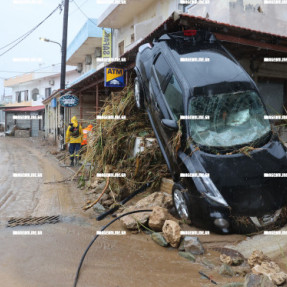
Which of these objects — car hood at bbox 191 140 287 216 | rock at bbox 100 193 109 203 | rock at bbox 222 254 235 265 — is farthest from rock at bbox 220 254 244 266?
rock at bbox 100 193 109 203

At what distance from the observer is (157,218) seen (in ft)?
13.7

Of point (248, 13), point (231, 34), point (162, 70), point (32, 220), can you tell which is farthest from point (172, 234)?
point (248, 13)

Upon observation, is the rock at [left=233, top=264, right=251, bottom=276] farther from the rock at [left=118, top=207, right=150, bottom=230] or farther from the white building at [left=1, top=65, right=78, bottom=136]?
the white building at [left=1, top=65, right=78, bottom=136]

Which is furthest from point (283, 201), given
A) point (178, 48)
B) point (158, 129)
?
point (178, 48)

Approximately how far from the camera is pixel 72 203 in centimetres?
593

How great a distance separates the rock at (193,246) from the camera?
3.54 m

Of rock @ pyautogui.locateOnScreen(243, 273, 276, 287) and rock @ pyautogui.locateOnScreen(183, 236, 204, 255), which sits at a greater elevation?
rock @ pyautogui.locateOnScreen(243, 273, 276, 287)

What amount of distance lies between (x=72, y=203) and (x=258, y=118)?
3911 mm

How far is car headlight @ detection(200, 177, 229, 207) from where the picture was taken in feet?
12.0

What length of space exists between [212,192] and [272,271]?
3.77 ft

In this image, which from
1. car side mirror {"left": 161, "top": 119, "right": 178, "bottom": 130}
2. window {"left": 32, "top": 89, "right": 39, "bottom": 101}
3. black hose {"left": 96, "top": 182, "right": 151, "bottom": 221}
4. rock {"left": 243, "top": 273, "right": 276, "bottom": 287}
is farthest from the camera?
window {"left": 32, "top": 89, "right": 39, "bottom": 101}

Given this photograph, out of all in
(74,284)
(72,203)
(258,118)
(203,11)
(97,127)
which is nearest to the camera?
(74,284)

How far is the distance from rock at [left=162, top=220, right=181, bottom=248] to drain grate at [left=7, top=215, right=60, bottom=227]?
2043 mm

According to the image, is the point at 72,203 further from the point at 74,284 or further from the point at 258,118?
the point at 258,118
